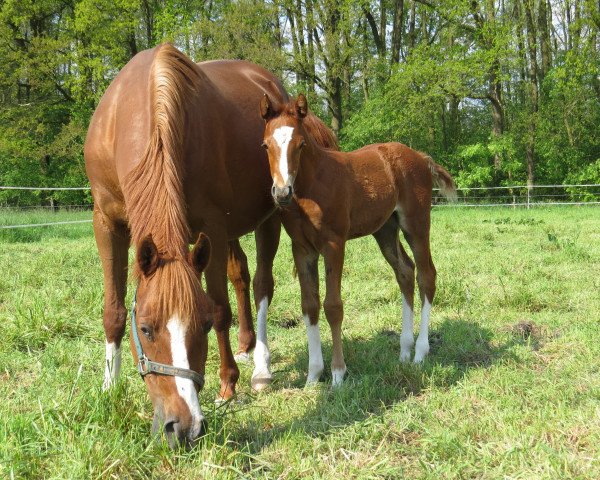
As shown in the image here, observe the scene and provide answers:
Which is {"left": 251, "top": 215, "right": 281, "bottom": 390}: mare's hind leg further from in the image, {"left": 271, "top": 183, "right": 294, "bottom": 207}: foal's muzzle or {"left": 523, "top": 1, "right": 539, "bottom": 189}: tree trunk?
{"left": 523, "top": 1, "right": 539, "bottom": 189}: tree trunk

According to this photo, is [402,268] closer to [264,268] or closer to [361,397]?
[264,268]

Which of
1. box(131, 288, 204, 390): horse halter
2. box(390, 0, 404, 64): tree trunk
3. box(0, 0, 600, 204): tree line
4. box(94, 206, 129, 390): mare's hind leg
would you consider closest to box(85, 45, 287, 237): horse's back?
box(94, 206, 129, 390): mare's hind leg

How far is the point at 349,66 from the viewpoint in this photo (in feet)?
67.7

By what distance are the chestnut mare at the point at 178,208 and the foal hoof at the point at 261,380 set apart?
31cm

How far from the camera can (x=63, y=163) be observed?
2297cm

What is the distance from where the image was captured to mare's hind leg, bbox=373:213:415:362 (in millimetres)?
3865

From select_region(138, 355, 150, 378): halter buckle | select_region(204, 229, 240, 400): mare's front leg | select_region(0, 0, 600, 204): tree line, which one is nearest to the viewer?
select_region(138, 355, 150, 378): halter buckle

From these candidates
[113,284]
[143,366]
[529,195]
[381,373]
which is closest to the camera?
[143,366]

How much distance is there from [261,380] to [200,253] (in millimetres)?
1569

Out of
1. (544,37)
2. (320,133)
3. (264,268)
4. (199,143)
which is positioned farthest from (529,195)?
(199,143)

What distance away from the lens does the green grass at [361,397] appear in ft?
6.89

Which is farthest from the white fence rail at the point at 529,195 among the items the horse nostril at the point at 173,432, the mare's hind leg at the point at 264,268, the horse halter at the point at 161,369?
the horse nostril at the point at 173,432

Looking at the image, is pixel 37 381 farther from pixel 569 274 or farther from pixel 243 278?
pixel 569 274

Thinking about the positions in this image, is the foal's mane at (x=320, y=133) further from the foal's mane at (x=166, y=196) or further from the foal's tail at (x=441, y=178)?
the foal's mane at (x=166, y=196)
